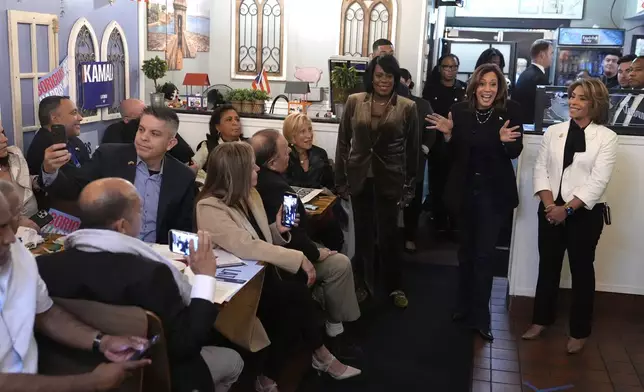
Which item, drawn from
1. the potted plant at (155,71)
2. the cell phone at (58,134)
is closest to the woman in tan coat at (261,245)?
the cell phone at (58,134)

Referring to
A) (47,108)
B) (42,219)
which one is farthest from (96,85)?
(42,219)

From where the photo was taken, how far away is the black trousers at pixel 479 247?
3877mm

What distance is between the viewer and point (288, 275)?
131 inches

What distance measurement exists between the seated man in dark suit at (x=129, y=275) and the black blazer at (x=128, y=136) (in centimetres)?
250

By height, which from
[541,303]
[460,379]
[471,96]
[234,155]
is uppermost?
[471,96]

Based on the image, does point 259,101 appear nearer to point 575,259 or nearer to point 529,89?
point 529,89

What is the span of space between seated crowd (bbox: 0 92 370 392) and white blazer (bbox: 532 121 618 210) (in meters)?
1.26

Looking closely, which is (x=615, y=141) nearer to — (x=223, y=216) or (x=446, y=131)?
(x=446, y=131)

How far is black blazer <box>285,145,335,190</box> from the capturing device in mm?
4594

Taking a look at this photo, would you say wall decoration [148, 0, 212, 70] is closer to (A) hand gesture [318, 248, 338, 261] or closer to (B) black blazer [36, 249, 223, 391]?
(A) hand gesture [318, 248, 338, 261]

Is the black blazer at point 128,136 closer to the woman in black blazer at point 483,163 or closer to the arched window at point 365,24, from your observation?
the woman in black blazer at point 483,163

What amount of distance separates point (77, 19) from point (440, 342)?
Answer: 3.27 m

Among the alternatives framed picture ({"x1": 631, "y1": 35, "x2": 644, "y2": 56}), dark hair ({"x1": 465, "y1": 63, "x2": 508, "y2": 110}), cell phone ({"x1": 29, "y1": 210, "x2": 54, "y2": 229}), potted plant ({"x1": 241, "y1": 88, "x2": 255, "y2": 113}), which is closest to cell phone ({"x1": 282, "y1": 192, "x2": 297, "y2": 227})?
cell phone ({"x1": 29, "y1": 210, "x2": 54, "y2": 229})

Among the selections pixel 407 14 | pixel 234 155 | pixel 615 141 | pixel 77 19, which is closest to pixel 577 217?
pixel 615 141
